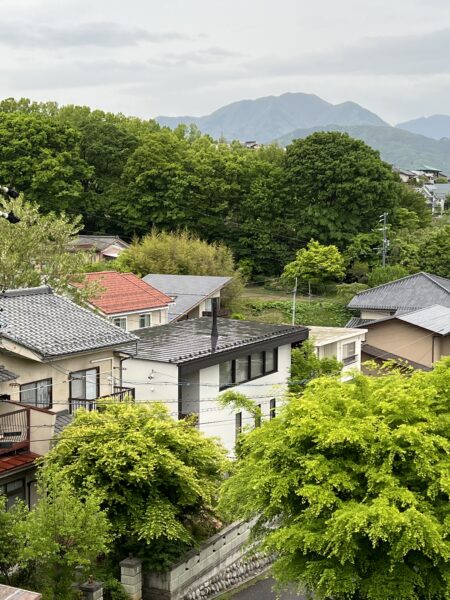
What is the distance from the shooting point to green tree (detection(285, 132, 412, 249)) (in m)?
57.2

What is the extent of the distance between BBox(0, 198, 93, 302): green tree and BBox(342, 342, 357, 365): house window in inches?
531

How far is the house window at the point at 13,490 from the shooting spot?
17.2 m

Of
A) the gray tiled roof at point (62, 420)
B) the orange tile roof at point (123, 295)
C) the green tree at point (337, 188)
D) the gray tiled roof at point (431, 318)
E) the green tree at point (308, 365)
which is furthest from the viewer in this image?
the green tree at point (337, 188)

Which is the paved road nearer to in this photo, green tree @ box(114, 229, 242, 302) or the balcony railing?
the balcony railing

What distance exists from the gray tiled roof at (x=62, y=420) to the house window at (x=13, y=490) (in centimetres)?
142

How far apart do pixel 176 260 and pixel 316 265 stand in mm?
10353

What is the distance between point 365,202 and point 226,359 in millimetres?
35881

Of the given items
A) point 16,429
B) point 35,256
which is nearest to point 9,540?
point 16,429

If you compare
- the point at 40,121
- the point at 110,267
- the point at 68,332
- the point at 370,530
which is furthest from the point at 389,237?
the point at 370,530

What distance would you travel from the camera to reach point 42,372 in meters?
19.4

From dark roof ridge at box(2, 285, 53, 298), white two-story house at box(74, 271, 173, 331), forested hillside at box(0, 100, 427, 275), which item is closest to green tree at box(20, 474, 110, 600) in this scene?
dark roof ridge at box(2, 285, 53, 298)

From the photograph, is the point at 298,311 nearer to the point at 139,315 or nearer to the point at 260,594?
the point at 139,315

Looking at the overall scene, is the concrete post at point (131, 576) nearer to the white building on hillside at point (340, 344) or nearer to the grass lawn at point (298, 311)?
the white building on hillside at point (340, 344)

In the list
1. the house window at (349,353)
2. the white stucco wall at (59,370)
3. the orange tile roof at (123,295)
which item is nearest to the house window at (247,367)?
the white stucco wall at (59,370)
